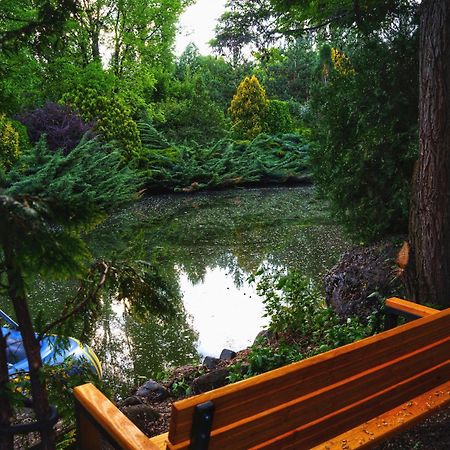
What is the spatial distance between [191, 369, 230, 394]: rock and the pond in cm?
66

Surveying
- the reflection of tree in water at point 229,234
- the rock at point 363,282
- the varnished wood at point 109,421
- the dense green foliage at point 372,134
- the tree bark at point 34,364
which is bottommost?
the reflection of tree in water at point 229,234

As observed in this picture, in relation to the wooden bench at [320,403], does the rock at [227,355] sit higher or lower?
lower

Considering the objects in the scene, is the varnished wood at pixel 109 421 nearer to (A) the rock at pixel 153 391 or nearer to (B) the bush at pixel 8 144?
(A) the rock at pixel 153 391

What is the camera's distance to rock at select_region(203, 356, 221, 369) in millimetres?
4898

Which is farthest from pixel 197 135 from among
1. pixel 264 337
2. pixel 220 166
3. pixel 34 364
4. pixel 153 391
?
pixel 34 364

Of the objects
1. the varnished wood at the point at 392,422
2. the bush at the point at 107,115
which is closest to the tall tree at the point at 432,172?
the varnished wood at the point at 392,422

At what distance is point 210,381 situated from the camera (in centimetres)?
435

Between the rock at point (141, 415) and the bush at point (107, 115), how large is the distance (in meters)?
13.3

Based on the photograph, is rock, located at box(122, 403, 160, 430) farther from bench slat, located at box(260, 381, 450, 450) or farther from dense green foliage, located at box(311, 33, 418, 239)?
dense green foliage, located at box(311, 33, 418, 239)

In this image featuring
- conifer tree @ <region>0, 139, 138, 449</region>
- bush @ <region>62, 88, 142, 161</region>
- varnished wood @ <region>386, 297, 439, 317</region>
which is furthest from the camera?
bush @ <region>62, 88, 142, 161</region>

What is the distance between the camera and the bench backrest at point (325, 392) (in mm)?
Result: 1658

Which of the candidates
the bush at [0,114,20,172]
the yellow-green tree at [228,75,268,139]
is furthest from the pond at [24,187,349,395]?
the yellow-green tree at [228,75,268,139]

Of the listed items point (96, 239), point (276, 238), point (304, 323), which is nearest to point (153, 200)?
point (96, 239)

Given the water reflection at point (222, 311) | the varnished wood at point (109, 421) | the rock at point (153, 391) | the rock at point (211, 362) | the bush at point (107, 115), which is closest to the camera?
the varnished wood at point (109, 421)
